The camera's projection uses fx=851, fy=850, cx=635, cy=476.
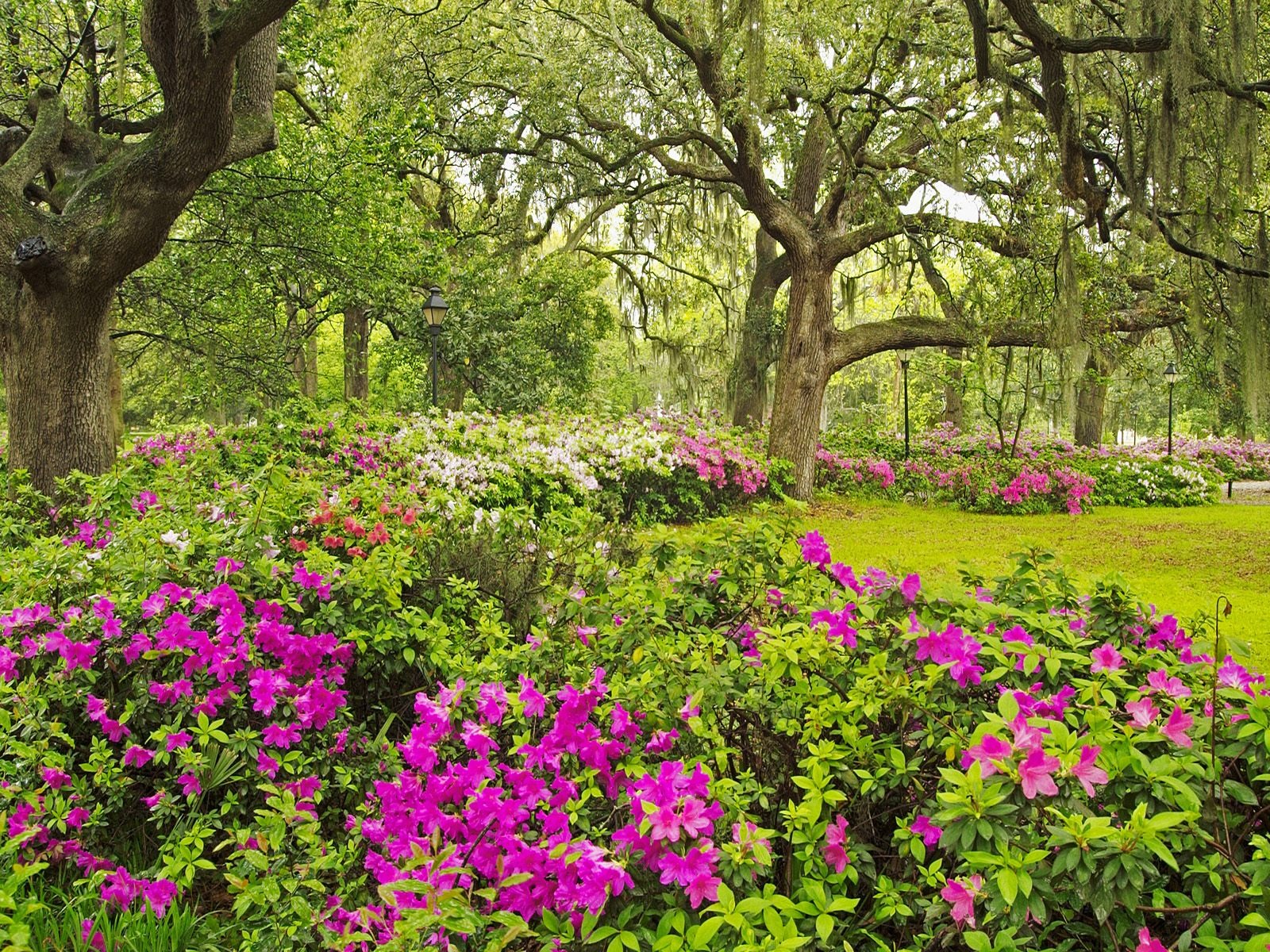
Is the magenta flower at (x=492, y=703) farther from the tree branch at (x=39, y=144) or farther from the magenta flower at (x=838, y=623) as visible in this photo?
the tree branch at (x=39, y=144)

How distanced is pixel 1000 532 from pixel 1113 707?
10.2 metres

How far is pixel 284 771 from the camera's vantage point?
8.61 ft

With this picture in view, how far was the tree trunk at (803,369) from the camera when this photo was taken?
12.1m

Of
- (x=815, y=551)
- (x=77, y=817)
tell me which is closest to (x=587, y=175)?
(x=815, y=551)

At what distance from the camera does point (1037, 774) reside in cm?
136

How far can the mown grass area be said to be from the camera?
23.3 ft

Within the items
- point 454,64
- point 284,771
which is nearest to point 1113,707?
point 284,771

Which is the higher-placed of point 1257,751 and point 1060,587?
point 1060,587

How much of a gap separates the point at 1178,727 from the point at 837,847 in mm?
648

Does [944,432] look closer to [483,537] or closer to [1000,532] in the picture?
[1000,532]

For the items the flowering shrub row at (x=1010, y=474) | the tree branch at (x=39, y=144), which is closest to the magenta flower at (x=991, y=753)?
the tree branch at (x=39, y=144)

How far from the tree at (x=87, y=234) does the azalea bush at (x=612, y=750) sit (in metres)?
3.59

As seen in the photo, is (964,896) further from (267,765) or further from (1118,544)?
(1118,544)

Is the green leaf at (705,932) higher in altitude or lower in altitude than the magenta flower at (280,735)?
higher
